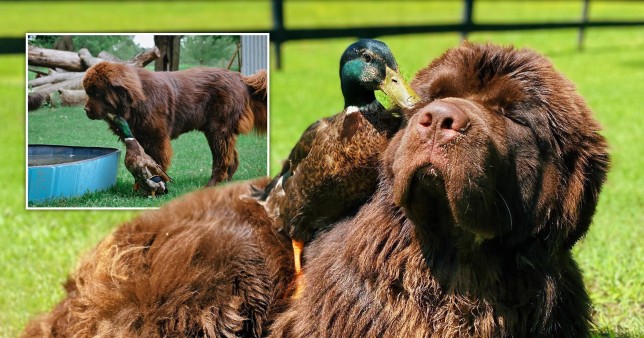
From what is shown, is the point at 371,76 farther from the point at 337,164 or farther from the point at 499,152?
the point at 499,152

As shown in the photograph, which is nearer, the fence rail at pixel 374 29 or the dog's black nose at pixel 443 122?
the dog's black nose at pixel 443 122

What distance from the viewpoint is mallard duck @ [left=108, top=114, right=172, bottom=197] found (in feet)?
14.0

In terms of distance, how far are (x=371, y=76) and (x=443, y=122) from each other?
1.80 ft

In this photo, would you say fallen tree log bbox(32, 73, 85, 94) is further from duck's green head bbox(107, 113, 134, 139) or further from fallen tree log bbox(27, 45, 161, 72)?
duck's green head bbox(107, 113, 134, 139)

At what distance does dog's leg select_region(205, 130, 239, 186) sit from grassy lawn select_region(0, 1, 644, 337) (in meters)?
0.05

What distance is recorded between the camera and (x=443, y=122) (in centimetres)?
313

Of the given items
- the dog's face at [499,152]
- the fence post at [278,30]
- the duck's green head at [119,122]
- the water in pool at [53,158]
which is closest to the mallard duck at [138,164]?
the duck's green head at [119,122]

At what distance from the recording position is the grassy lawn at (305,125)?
5617mm

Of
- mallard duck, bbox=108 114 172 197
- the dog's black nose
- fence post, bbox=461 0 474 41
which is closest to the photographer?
the dog's black nose

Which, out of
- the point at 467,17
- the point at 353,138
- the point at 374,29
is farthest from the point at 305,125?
the point at 467,17

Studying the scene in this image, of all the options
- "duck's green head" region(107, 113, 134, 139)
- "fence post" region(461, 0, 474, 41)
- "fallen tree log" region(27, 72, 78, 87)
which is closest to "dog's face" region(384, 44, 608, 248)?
"duck's green head" region(107, 113, 134, 139)

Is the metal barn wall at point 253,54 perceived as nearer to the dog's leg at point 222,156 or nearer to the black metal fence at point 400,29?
the dog's leg at point 222,156

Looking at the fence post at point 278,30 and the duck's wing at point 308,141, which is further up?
the fence post at point 278,30

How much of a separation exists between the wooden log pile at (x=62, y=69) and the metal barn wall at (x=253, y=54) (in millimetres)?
464
